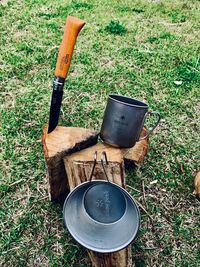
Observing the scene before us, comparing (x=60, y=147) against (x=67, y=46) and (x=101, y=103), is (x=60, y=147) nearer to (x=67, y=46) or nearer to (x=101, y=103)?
(x=67, y=46)

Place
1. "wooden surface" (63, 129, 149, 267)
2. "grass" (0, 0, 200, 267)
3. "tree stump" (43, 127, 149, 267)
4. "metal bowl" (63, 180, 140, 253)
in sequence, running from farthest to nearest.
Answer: "grass" (0, 0, 200, 267)
"tree stump" (43, 127, 149, 267)
"wooden surface" (63, 129, 149, 267)
"metal bowl" (63, 180, 140, 253)

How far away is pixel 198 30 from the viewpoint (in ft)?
15.4

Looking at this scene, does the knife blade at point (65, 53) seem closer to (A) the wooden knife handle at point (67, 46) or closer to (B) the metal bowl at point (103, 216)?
(A) the wooden knife handle at point (67, 46)

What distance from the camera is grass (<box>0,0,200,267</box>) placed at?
234cm

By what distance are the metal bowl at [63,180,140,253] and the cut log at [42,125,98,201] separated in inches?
11.9

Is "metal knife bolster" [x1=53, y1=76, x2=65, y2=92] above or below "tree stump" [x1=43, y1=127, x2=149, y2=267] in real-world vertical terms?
above

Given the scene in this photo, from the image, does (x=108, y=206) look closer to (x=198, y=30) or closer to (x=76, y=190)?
(x=76, y=190)

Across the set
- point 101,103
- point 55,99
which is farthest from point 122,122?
point 101,103

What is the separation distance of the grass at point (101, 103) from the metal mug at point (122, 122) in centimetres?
46

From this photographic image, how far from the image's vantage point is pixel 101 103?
3350 millimetres

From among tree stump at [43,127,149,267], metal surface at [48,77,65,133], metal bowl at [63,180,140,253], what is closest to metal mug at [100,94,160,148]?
tree stump at [43,127,149,267]

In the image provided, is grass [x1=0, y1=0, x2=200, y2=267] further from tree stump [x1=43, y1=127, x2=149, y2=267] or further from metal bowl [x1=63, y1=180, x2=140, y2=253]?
metal bowl [x1=63, y1=180, x2=140, y2=253]

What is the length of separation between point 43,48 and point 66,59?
1894 millimetres

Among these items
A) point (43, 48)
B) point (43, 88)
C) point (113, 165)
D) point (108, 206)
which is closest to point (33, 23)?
point (43, 48)
